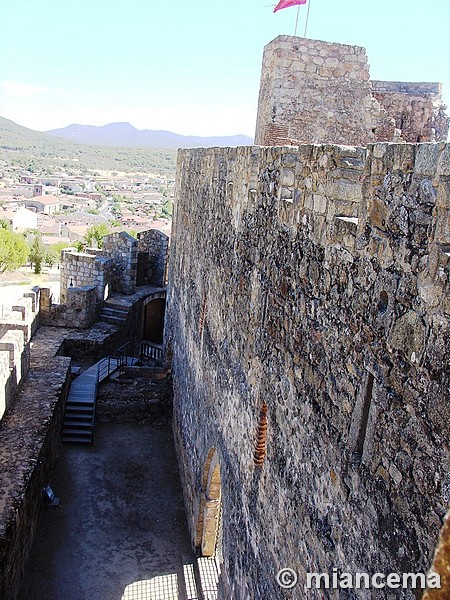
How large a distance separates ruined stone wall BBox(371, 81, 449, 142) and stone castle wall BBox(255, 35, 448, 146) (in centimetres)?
6

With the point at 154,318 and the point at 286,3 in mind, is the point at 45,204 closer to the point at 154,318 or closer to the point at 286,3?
the point at 154,318

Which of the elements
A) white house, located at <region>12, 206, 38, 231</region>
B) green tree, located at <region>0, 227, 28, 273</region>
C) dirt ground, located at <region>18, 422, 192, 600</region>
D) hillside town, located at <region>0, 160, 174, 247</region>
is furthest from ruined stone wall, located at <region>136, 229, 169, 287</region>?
white house, located at <region>12, 206, 38, 231</region>

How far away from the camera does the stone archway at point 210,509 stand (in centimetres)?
714

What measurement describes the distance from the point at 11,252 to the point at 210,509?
987 inches

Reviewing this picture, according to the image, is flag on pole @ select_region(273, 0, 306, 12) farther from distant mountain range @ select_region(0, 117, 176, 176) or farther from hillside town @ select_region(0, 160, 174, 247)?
distant mountain range @ select_region(0, 117, 176, 176)

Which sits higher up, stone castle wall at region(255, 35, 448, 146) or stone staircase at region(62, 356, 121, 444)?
stone castle wall at region(255, 35, 448, 146)

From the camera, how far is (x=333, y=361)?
9.88 feet

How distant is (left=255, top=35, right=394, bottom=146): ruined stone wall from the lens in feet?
26.1

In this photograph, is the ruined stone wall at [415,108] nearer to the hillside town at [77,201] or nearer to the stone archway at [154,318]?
the stone archway at [154,318]

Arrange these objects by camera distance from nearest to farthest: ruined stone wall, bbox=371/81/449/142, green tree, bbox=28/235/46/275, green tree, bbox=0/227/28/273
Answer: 1. ruined stone wall, bbox=371/81/449/142
2. green tree, bbox=0/227/28/273
3. green tree, bbox=28/235/46/275

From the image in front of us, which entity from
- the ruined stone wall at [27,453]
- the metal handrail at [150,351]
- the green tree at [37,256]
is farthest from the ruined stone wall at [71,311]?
the green tree at [37,256]

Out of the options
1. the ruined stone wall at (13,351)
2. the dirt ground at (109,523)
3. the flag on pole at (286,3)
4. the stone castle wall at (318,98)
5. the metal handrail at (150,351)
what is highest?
the flag on pole at (286,3)

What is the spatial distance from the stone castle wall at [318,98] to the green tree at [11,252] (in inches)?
929

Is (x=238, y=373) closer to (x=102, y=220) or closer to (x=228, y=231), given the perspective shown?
(x=228, y=231)
